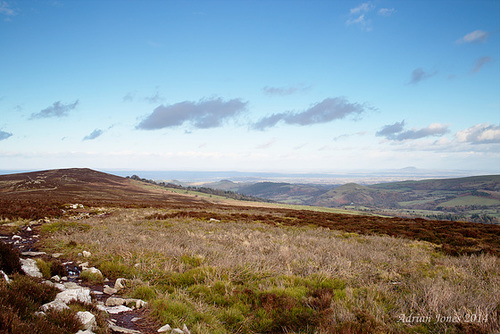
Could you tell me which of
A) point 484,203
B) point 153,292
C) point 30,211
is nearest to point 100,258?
point 153,292

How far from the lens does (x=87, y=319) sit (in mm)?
4043

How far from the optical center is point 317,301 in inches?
218

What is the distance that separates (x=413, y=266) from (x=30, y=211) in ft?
91.5

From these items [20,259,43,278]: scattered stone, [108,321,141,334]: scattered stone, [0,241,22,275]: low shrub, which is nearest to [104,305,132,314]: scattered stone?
[108,321,141,334]: scattered stone

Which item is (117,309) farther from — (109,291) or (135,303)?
(109,291)

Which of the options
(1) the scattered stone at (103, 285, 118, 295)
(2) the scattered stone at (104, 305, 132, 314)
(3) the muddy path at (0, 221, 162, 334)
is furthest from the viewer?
(1) the scattered stone at (103, 285, 118, 295)

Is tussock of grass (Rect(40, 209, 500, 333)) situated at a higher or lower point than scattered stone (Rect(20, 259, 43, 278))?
lower

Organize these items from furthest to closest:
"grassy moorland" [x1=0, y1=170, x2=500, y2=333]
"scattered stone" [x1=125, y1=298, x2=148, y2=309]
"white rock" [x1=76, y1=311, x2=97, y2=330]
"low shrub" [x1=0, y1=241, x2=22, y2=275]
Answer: "low shrub" [x1=0, y1=241, x2=22, y2=275], "scattered stone" [x1=125, y1=298, x2=148, y2=309], "grassy moorland" [x1=0, y1=170, x2=500, y2=333], "white rock" [x1=76, y1=311, x2=97, y2=330]

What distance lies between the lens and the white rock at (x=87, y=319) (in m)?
3.93

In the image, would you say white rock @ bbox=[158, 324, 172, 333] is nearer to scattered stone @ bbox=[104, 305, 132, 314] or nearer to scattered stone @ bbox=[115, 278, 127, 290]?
scattered stone @ bbox=[104, 305, 132, 314]

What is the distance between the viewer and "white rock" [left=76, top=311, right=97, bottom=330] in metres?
3.93

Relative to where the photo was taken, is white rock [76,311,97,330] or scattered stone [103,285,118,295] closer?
white rock [76,311,97,330]

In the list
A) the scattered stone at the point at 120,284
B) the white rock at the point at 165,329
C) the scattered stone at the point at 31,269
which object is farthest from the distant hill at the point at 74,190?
the white rock at the point at 165,329

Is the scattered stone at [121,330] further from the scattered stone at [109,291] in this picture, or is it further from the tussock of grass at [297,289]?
the scattered stone at [109,291]
